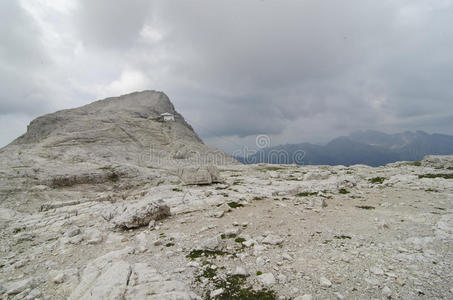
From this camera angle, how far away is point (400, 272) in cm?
643

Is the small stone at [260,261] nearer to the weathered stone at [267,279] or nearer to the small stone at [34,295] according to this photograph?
the weathered stone at [267,279]

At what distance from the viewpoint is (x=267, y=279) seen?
643cm

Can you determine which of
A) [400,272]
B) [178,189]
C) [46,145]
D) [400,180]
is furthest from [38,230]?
[46,145]

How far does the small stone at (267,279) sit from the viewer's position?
625 centimetres

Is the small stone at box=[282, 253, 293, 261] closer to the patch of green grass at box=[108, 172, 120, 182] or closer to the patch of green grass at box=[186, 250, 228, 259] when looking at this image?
the patch of green grass at box=[186, 250, 228, 259]

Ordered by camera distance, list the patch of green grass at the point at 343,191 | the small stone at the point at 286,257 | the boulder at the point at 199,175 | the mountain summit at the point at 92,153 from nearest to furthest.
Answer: the small stone at the point at 286,257
the patch of green grass at the point at 343,191
the boulder at the point at 199,175
the mountain summit at the point at 92,153

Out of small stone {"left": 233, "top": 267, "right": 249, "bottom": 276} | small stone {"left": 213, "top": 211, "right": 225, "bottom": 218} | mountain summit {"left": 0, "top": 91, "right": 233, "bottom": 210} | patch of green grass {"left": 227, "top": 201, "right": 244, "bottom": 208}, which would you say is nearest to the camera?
small stone {"left": 233, "top": 267, "right": 249, "bottom": 276}

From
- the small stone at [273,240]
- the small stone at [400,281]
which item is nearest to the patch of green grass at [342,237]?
the small stone at [273,240]

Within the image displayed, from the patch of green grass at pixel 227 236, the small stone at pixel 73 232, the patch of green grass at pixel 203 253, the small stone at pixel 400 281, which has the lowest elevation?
the small stone at pixel 73 232

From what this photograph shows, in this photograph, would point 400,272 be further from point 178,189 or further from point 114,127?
point 114,127

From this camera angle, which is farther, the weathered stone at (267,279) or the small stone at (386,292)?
the weathered stone at (267,279)

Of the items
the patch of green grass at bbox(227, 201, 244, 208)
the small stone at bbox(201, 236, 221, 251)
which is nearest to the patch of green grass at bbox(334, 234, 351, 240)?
the small stone at bbox(201, 236, 221, 251)

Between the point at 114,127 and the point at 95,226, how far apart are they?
68.2 m

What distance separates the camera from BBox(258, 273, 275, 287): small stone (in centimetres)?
625
